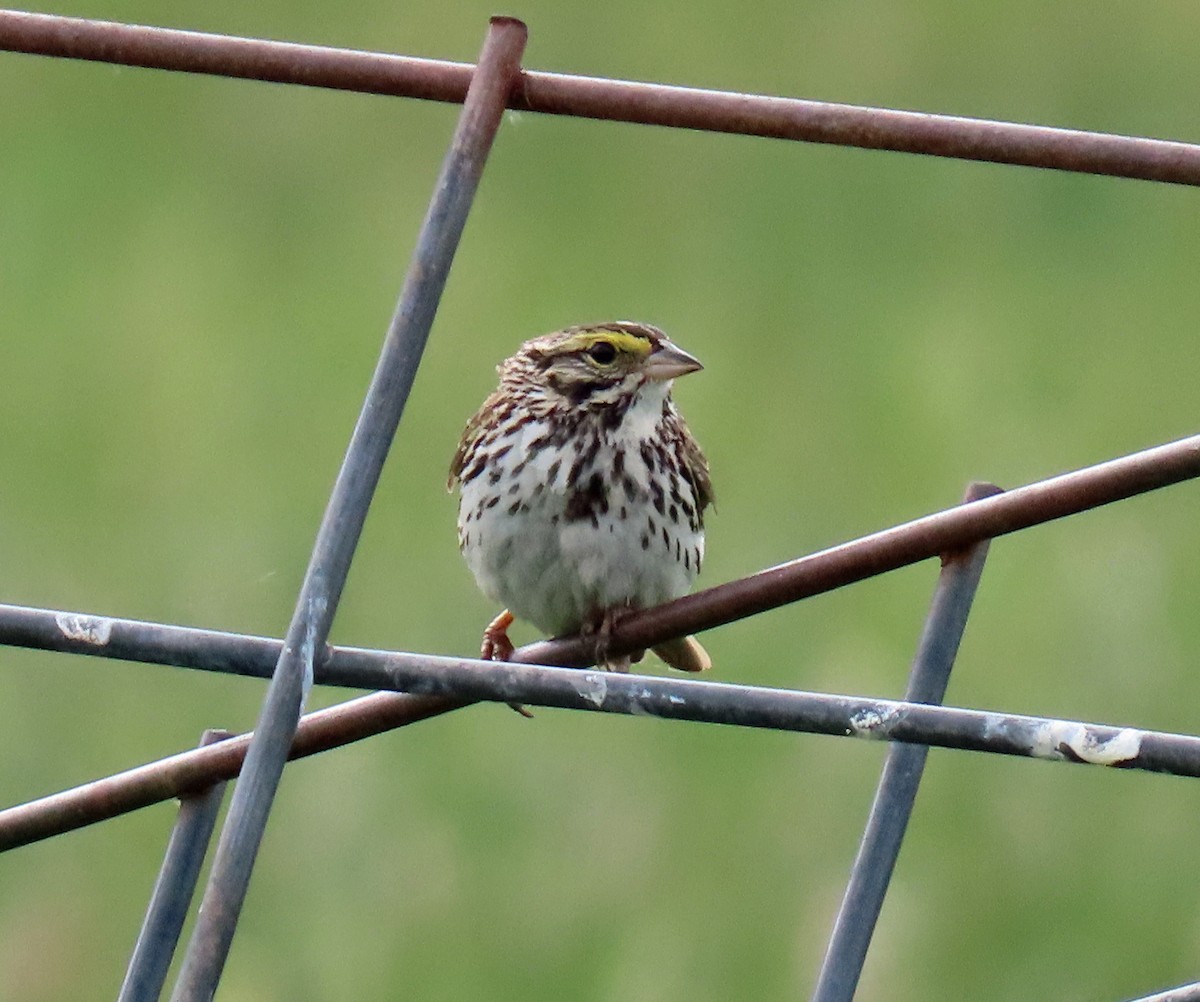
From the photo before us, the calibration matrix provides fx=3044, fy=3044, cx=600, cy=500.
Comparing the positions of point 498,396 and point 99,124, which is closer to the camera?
point 498,396

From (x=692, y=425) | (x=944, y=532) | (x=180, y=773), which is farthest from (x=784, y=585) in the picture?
(x=692, y=425)

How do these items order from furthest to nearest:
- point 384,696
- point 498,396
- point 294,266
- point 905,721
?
1. point 294,266
2. point 498,396
3. point 384,696
4. point 905,721

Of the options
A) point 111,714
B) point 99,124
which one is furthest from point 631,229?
point 111,714

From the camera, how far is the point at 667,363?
14.8 feet

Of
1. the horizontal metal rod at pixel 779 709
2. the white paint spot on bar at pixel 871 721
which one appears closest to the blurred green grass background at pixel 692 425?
the horizontal metal rod at pixel 779 709

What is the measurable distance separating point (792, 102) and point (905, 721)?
2.07 feet

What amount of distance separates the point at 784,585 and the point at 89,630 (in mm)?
639

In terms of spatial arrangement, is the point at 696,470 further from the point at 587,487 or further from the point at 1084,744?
the point at 1084,744

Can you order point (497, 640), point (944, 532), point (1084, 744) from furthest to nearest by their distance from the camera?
1. point (497, 640)
2. point (944, 532)
3. point (1084, 744)

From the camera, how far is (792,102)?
2.79 m

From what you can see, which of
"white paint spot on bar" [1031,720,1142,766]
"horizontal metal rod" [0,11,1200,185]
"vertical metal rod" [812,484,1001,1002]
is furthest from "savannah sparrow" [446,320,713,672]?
"white paint spot on bar" [1031,720,1142,766]

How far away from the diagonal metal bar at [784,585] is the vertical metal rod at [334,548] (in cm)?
6

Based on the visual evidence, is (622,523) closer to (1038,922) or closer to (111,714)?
(1038,922)

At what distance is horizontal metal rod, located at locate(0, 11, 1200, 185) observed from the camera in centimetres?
274
